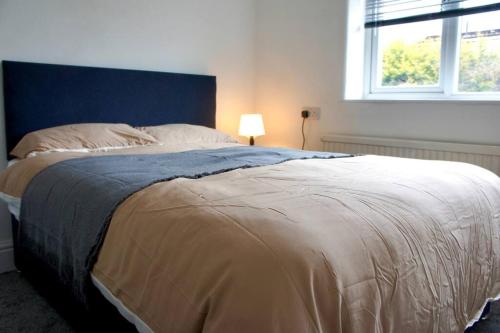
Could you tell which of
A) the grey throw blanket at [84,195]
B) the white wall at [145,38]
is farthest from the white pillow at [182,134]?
the grey throw blanket at [84,195]

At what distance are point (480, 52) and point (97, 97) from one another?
8.35ft

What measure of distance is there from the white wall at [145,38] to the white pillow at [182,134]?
0.51 metres

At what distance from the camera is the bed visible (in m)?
0.90

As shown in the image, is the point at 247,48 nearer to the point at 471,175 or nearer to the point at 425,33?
the point at 425,33

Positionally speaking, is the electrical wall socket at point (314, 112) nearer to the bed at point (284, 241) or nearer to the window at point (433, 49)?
the window at point (433, 49)

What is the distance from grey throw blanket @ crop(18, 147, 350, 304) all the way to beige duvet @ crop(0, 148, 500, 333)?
0.31 feet

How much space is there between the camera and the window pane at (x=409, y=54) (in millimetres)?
2939

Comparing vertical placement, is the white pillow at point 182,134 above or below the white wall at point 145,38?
below

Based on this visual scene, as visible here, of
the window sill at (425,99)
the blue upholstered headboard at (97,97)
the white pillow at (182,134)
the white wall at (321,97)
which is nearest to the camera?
the blue upholstered headboard at (97,97)

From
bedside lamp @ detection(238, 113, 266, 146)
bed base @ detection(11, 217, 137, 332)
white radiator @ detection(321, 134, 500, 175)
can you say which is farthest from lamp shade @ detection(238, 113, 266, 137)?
bed base @ detection(11, 217, 137, 332)

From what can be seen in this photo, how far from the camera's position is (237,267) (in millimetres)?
900

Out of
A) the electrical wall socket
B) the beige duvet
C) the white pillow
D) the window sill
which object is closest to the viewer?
the beige duvet

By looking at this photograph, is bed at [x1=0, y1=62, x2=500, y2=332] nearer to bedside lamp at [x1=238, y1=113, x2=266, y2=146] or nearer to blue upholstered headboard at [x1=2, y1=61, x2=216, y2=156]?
blue upholstered headboard at [x1=2, y1=61, x2=216, y2=156]

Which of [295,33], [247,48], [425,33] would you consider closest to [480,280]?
[425,33]
